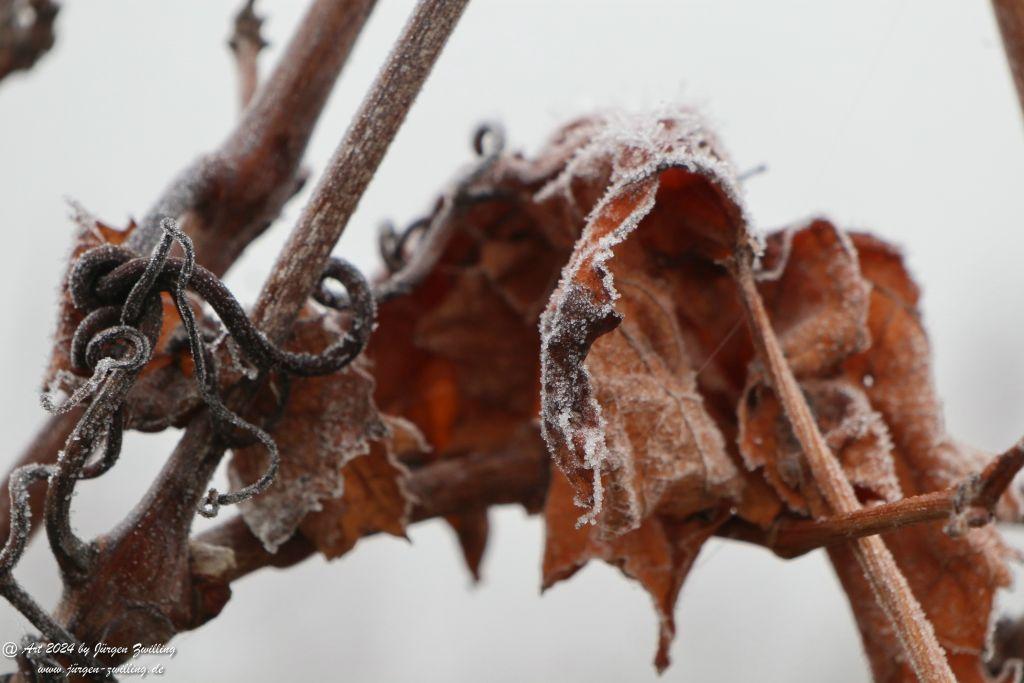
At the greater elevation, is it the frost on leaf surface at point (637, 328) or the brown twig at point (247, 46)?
the brown twig at point (247, 46)

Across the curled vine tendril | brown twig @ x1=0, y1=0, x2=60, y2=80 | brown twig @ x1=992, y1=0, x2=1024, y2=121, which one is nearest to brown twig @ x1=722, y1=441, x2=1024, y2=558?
brown twig @ x1=992, y1=0, x2=1024, y2=121

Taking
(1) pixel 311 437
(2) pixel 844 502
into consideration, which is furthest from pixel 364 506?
(2) pixel 844 502

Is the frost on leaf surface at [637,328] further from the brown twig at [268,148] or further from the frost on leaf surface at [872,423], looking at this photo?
the brown twig at [268,148]

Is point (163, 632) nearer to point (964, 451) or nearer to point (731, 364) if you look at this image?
point (731, 364)

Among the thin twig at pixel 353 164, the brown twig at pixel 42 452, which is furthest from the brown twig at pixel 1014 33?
the brown twig at pixel 42 452

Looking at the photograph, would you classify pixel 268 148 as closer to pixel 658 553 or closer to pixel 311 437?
pixel 311 437

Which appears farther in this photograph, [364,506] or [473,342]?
[473,342]
